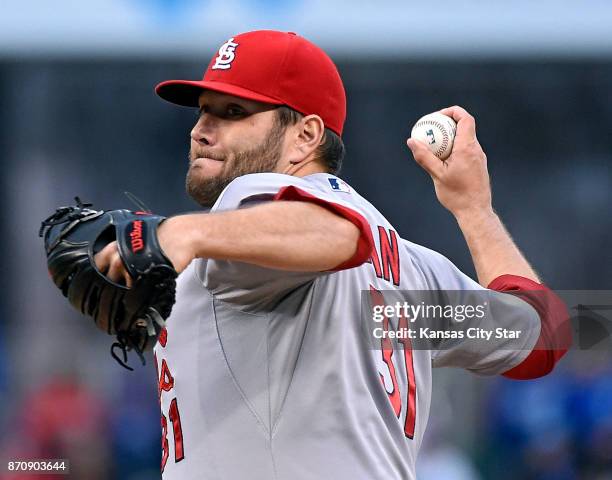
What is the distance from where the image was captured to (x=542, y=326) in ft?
8.33

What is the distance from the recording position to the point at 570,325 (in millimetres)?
2652

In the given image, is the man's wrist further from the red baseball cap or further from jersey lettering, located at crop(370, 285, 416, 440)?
jersey lettering, located at crop(370, 285, 416, 440)

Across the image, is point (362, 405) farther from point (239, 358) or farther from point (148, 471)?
point (148, 471)

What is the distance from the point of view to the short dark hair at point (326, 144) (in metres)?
2.36

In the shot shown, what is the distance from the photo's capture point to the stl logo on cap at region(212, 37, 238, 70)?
2.34m

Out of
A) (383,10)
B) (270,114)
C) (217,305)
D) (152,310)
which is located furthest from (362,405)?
(383,10)

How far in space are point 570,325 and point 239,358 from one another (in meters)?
1.11

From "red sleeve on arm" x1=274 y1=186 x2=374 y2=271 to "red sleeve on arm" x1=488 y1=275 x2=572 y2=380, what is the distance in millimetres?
955

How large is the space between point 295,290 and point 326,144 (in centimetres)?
64

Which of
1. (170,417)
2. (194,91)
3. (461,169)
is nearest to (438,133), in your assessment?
(461,169)

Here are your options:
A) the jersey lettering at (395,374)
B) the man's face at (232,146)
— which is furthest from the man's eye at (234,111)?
the jersey lettering at (395,374)

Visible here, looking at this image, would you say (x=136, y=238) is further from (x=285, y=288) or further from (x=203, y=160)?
(x=203, y=160)

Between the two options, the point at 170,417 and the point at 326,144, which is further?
the point at 326,144

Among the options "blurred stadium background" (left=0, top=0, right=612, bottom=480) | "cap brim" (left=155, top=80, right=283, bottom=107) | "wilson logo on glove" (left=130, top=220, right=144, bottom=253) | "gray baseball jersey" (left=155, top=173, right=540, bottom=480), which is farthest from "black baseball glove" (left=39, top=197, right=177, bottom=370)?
"blurred stadium background" (left=0, top=0, right=612, bottom=480)
